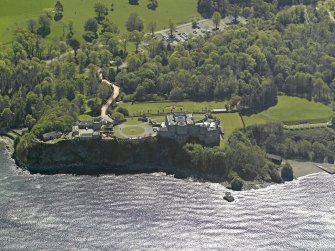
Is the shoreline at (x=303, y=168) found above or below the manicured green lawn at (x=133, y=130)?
below

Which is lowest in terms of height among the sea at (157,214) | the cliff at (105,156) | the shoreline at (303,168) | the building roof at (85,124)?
the sea at (157,214)

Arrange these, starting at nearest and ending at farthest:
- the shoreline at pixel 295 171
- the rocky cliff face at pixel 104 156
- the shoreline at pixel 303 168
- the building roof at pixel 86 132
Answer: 1. the shoreline at pixel 295 171
2. the shoreline at pixel 303 168
3. the rocky cliff face at pixel 104 156
4. the building roof at pixel 86 132

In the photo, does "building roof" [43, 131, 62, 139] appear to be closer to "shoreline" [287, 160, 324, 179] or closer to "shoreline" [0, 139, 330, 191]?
"shoreline" [0, 139, 330, 191]

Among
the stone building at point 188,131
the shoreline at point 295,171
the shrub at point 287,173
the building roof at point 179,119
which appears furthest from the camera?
the building roof at point 179,119

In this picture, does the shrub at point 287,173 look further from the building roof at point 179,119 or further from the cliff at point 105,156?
the building roof at point 179,119

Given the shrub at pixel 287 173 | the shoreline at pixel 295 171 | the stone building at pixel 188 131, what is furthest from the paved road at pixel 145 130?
the shrub at pixel 287 173

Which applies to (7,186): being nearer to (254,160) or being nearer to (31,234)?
(31,234)

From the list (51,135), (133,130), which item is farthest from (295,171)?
(51,135)

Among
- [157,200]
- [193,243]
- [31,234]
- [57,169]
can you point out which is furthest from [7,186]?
[193,243]
